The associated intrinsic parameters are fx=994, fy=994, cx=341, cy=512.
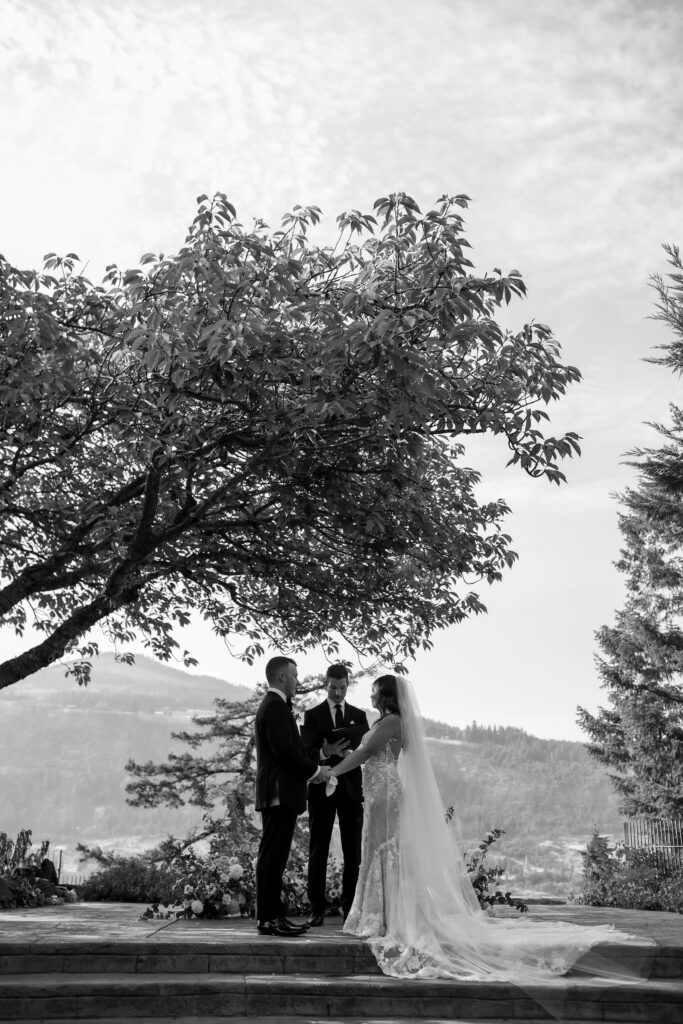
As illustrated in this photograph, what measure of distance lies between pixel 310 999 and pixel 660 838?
918 inches

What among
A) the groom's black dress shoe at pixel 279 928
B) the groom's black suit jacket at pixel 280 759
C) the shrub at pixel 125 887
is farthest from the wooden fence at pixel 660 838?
the groom's black suit jacket at pixel 280 759

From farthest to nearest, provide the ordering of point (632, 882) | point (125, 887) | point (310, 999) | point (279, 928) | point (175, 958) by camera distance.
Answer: point (632, 882) → point (125, 887) → point (279, 928) → point (175, 958) → point (310, 999)

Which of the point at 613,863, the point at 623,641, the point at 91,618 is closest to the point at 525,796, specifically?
the point at 623,641

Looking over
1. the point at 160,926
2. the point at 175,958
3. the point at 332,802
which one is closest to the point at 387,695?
the point at 332,802

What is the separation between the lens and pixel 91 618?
1345 centimetres

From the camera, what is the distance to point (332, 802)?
10.4m

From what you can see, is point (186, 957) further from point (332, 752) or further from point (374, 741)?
point (374, 741)

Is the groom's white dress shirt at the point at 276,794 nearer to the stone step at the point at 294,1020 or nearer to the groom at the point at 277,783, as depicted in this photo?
the groom at the point at 277,783

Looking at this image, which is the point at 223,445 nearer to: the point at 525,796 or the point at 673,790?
the point at 673,790

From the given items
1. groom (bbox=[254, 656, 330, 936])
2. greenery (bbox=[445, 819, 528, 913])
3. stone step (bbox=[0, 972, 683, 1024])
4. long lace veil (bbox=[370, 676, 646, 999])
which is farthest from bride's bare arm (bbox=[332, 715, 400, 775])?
greenery (bbox=[445, 819, 528, 913])

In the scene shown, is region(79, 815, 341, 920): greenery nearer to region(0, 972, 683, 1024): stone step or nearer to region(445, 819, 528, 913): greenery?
region(445, 819, 528, 913): greenery

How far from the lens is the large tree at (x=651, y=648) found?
29.9 m

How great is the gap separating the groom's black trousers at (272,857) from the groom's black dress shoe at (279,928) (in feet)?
0.18

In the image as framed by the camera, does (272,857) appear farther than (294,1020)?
Yes
